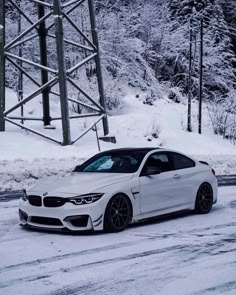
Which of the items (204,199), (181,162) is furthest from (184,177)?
(204,199)

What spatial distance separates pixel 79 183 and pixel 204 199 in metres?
2.87

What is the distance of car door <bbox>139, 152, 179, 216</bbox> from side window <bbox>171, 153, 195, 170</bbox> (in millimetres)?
155

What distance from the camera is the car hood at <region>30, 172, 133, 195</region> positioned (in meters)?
8.91

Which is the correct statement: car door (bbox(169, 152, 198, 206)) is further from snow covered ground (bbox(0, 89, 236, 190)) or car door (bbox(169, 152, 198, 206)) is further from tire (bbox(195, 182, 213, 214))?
snow covered ground (bbox(0, 89, 236, 190))

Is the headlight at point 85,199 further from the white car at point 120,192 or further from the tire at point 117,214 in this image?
the tire at point 117,214

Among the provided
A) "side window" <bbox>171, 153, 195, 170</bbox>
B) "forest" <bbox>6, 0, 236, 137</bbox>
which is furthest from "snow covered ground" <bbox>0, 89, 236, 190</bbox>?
"side window" <bbox>171, 153, 195, 170</bbox>

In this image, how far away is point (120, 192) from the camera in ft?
29.7

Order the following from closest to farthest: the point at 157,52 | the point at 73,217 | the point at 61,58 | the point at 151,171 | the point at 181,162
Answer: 1. the point at 73,217
2. the point at 151,171
3. the point at 181,162
4. the point at 61,58
5. the point at 157,52

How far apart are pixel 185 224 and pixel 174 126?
822 inches

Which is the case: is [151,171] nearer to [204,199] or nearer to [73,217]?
[204,199]

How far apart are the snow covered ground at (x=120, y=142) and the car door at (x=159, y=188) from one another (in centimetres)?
628

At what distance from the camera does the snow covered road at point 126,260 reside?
600cm

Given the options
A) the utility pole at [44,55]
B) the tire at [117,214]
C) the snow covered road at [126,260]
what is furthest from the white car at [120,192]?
the utility pole at [44,55]

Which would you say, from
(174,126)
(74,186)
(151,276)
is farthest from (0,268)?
(174,126)
